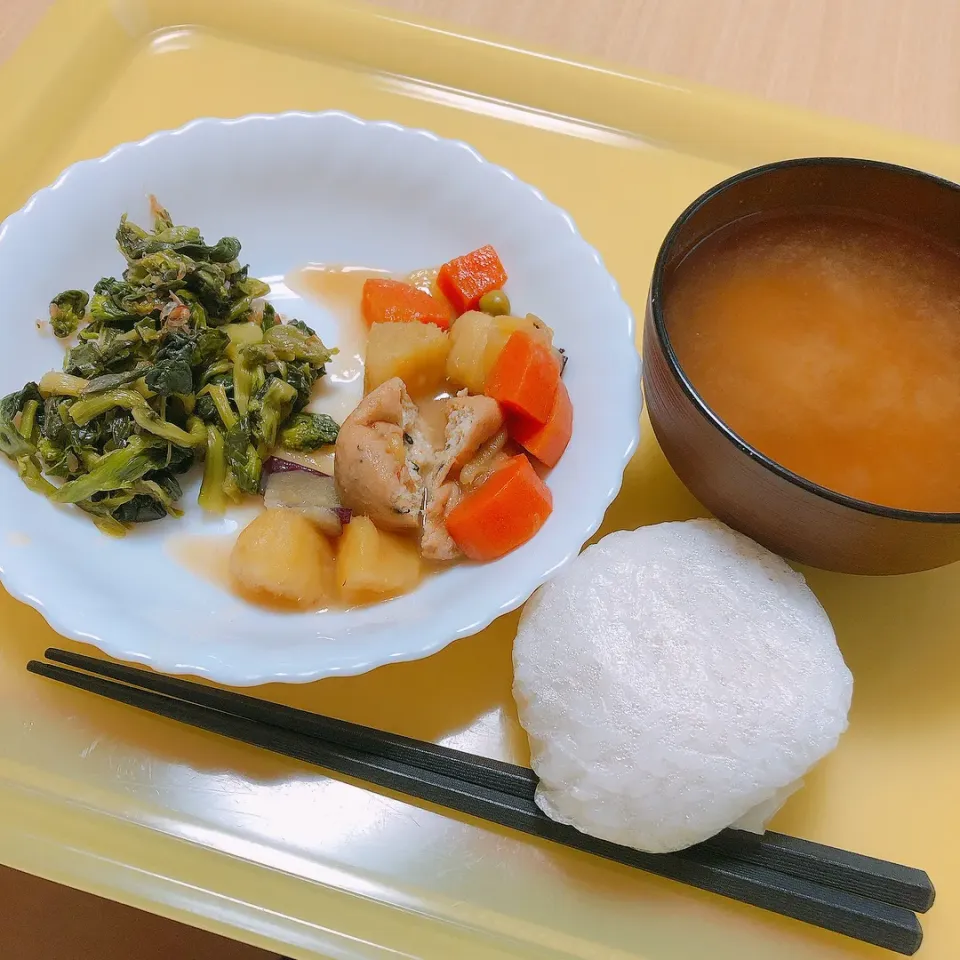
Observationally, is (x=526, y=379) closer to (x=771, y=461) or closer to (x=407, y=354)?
(x=407, y=354)

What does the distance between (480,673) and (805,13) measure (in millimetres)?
2451

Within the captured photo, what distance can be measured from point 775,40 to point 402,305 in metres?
1.67

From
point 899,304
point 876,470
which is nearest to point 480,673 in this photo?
point 876,470

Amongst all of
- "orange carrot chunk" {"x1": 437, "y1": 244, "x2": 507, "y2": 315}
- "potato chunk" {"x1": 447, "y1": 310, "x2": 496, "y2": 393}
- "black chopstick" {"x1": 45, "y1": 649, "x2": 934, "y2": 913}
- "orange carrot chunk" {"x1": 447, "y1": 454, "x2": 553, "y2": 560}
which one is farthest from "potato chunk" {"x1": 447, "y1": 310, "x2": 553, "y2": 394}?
"black chopstick" {"x1": 45, "y1": 649, "x2": 934, "y2": 913}

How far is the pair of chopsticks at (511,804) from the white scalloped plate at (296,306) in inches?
5.6

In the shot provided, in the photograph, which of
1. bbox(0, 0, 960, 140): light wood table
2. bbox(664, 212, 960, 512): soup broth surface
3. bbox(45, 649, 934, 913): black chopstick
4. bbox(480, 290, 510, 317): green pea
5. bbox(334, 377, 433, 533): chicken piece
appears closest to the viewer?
bbox(45, 649, 934, 913): black chopstick

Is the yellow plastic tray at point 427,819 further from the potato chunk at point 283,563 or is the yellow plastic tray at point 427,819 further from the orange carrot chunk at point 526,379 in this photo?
the orange carrot chunk at point 526,379

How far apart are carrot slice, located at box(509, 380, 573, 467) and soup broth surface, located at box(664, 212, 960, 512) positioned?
267 millimetres

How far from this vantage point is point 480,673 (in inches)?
66.3

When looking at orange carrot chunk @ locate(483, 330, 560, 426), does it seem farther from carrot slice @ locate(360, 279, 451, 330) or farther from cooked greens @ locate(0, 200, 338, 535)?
cooked greens @ locate(0, 200, 338, 535)

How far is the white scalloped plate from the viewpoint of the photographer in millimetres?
1502

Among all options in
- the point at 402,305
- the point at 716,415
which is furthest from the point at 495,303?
the point at 716,415

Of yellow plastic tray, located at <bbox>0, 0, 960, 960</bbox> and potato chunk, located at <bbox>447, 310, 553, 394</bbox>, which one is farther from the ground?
potato chunk, located at <bbox>447, 310, 553, 394</bbox>

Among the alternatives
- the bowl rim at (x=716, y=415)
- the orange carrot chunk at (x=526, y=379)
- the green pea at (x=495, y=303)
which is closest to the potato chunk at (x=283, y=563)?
the orange carrot chunk at (x=526, y=379)
